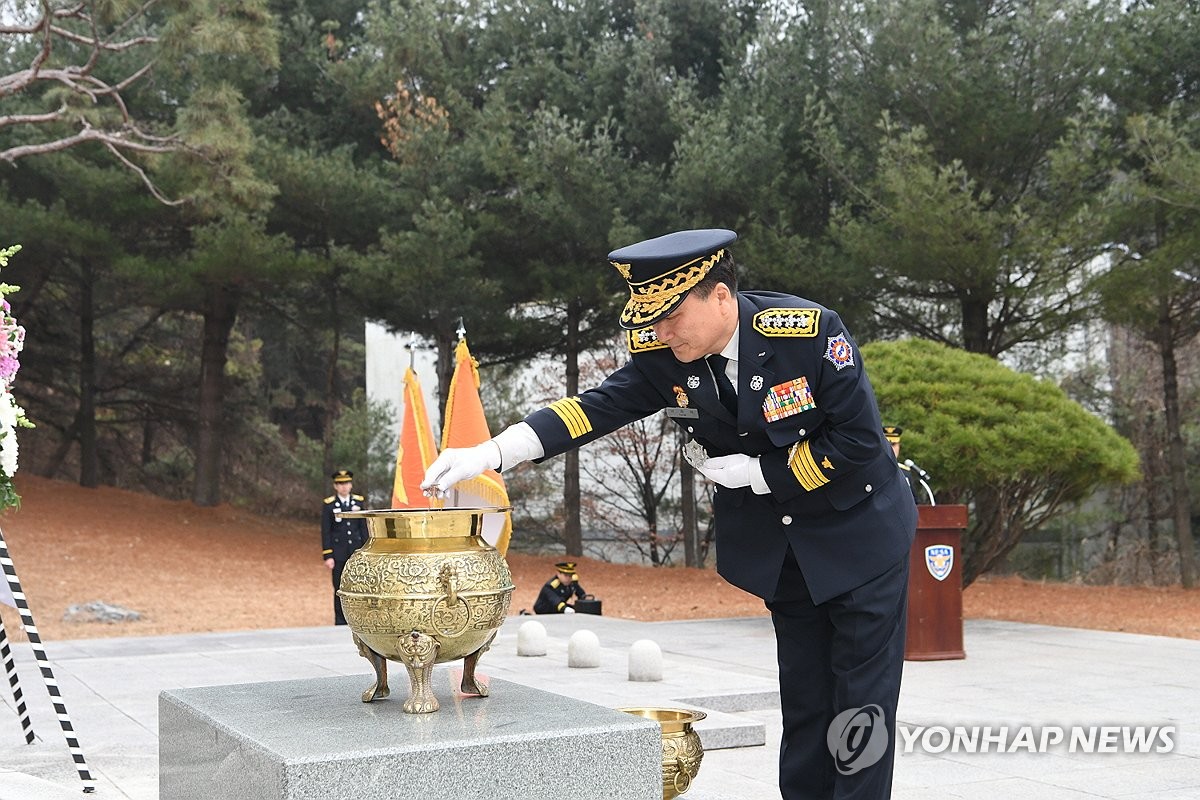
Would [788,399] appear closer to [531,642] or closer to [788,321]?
[788,321]

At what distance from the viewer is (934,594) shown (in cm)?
831

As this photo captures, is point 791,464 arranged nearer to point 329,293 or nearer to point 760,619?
point 760,619

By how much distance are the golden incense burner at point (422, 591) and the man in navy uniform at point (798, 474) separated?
126 mm

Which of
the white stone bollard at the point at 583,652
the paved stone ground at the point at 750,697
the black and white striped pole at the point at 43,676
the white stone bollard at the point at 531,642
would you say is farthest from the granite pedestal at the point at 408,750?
the white stone bollard at the point at 531,642

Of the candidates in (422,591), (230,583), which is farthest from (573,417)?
(230,583)

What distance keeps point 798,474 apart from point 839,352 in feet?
1.03

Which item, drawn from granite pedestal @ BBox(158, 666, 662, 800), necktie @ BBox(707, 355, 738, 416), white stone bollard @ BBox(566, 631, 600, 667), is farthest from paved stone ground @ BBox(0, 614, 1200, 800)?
necktie @ BBox(707, 355, 738, 416)

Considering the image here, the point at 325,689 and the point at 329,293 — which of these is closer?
the point at 325,689

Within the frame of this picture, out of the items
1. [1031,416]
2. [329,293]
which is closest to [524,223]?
[329,293]

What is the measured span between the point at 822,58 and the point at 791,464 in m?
15.7

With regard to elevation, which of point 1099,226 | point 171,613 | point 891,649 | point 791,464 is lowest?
point 171,613

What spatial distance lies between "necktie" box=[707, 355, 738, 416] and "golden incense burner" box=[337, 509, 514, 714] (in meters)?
0.65

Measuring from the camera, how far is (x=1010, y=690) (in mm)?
6949

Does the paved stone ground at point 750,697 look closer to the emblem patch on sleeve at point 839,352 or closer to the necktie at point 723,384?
the necktie at point 723,384
